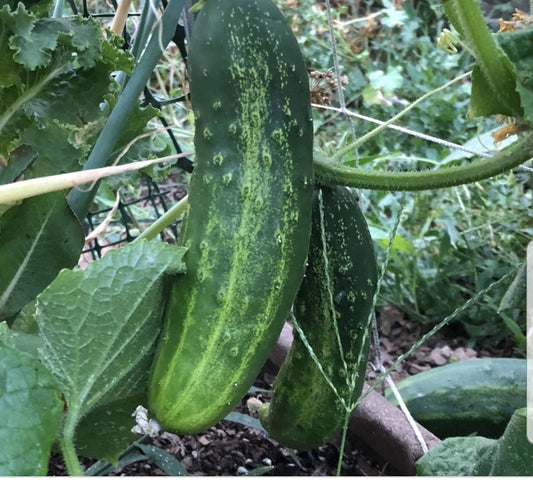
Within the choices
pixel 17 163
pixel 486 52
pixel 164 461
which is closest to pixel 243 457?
Answer: pixel 164 461

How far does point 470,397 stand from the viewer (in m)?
1.33

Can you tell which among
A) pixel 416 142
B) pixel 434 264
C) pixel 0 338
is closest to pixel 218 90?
pixel 0 338

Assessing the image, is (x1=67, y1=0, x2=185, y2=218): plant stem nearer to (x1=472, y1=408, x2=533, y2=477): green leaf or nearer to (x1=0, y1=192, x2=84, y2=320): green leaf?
(x1=0, y1=192, x2=84, y2=320): green leaf

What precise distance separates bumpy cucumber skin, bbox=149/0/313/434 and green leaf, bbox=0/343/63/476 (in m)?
0.14

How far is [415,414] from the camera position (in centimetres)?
135

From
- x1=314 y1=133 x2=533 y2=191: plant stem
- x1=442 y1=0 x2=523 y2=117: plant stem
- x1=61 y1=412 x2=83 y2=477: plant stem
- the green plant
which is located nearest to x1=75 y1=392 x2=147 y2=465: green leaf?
the green plant

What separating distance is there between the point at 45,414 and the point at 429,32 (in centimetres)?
301

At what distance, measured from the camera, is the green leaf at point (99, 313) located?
736 millimetres

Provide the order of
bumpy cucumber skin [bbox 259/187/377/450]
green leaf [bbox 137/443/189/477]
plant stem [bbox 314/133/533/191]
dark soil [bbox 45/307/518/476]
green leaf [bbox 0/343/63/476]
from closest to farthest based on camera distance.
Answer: green leaf [bbox 0/343/63/476], plant stem [bbox 314/133/533/191], bumpy cucumber skin [bbox 259/187/377/450], green leaf [bbox 137/443/189/477], dark soil [bbox 45/307/518/476]

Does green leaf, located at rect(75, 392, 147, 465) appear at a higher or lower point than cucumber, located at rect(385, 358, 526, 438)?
higher

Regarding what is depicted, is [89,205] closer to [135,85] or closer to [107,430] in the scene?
[135,85]

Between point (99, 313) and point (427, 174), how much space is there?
39cm

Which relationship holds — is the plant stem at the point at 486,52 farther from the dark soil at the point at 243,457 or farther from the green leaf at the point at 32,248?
the dark soil at the point at 243,457

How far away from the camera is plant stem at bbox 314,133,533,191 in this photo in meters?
0.73
